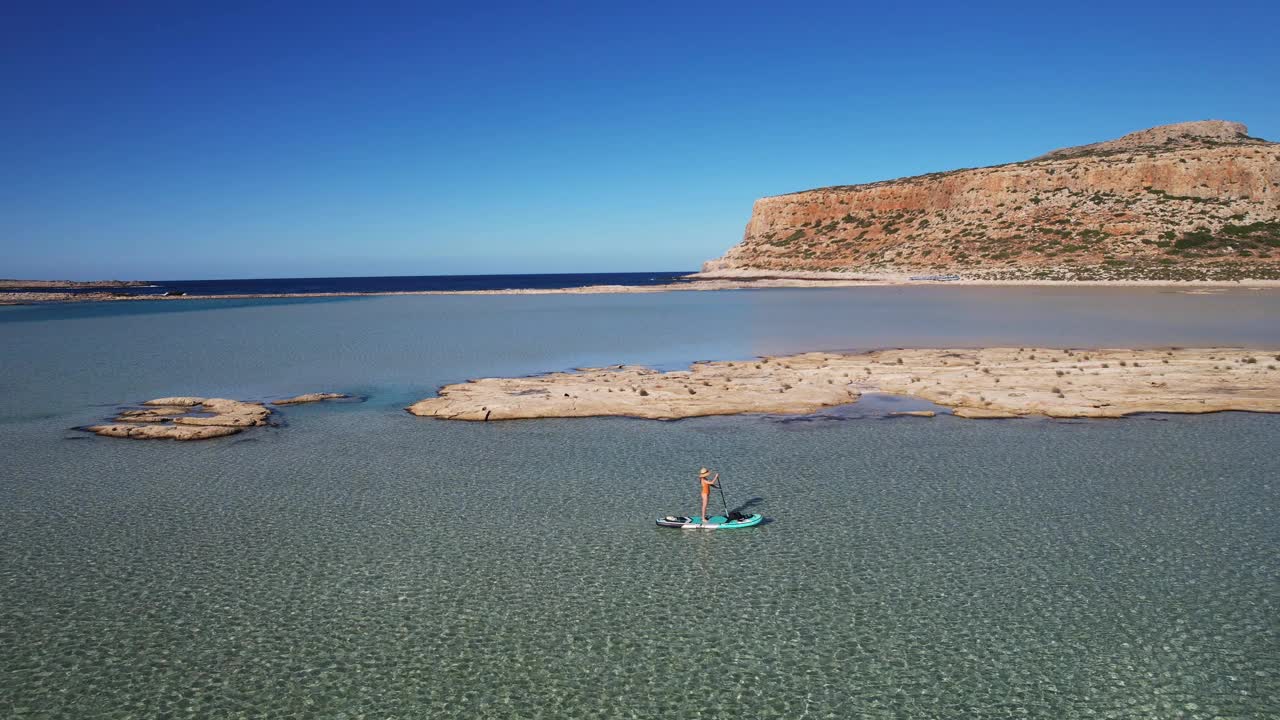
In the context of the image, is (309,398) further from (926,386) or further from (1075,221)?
(1075,221)

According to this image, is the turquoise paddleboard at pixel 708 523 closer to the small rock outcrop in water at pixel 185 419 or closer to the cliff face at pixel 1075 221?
the small rock outcrop in water at pixel 185 419

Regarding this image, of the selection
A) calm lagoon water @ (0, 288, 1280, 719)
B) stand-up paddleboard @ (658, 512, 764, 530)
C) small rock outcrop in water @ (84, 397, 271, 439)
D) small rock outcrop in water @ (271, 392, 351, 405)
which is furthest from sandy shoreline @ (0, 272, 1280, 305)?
small rock outcrop in water @ (84, 397, 271, 439)

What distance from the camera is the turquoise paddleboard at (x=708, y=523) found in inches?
563

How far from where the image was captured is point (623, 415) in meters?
24.3

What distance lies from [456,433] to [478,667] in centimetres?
1339

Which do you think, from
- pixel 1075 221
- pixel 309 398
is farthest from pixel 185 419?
pixel 1075 221

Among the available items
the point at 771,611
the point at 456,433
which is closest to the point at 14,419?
the point at 456,433

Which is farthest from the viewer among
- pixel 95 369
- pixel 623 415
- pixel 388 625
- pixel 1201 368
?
pixel 95 369

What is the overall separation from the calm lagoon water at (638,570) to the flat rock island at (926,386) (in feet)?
4.37

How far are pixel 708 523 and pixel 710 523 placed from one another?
37mm

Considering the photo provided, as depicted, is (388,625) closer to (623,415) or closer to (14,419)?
(623,415)

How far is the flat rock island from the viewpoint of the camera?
78.2ft

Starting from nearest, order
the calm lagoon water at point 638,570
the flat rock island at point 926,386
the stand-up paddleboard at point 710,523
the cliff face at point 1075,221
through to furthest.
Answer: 1. the calm lagoon water at point 638,570
2. the stand-up paddleboard at point 710,523
3. the flat rock island at point 926,386
4. the cliff face at point 1075,221

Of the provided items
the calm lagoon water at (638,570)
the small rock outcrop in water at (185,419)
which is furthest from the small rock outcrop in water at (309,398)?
the calm lagoon water at (638,570)
